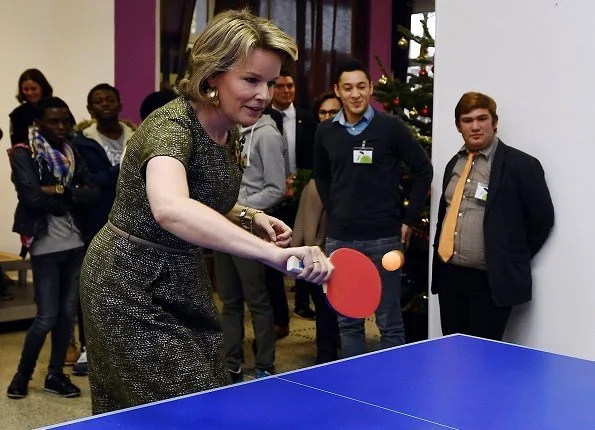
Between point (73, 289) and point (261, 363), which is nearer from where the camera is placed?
point (73, 289)

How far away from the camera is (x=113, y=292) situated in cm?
206

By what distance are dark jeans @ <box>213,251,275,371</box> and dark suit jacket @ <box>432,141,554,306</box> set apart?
56.7 inches

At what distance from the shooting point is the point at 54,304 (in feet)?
14.6

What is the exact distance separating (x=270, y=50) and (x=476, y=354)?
1.15m

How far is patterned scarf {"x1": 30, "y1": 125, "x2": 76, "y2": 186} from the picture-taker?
14.9ft

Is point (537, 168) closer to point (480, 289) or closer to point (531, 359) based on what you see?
point (480, 289)

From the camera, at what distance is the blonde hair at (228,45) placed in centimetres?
193

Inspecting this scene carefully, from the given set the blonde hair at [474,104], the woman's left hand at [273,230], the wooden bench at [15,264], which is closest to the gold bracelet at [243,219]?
the woman's left hand at [273,230]

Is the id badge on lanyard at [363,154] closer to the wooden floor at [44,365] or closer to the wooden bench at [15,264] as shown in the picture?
the wooden floor at [44,365]

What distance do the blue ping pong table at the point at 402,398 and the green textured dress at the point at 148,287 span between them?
5.8 inches

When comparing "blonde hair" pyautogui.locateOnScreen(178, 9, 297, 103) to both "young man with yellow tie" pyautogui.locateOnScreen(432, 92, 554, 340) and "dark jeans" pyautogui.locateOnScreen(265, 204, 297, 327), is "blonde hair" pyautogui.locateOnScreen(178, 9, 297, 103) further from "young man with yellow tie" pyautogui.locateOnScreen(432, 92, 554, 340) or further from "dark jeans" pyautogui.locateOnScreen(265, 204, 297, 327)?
"dark jeans" pyautogui.locateOnScreen(265, 204, 297, 327)

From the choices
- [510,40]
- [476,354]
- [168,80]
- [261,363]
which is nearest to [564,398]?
[476,354]

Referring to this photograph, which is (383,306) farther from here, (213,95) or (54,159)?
(213,95)

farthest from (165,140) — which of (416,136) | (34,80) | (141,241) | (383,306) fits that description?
(34,80)
